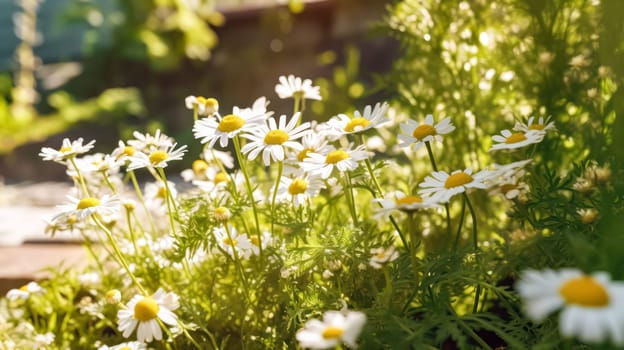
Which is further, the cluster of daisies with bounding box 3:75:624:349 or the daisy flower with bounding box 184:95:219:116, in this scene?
the daisy flower with bounding box 184:95:219:116

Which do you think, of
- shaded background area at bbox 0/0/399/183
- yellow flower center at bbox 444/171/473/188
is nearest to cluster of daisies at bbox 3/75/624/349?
yellow flower center at bbox 444/171/473/188

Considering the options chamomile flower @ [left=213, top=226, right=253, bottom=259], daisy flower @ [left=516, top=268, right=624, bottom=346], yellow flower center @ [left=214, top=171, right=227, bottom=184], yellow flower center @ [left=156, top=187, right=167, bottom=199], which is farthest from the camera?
yellow flower center @ [left=156, top=187, right=167, bottom=199]

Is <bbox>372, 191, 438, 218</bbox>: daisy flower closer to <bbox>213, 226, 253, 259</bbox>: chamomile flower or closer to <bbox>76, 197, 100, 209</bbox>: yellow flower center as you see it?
<bbox>213, 226, 253, 259</bbox>: chamomile flower

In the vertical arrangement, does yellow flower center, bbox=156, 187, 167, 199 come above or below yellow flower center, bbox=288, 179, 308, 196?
above

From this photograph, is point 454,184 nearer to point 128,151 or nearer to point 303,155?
point 303,155

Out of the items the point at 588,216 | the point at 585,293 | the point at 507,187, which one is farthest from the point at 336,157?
the point at 585,293

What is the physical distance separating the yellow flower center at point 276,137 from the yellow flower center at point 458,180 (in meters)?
0.25

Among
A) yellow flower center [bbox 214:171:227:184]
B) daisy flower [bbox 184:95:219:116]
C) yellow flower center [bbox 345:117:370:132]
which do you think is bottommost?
yellow flower center [bbox 214:171:227:184]

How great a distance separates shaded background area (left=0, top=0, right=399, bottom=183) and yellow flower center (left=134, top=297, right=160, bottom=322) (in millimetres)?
3688

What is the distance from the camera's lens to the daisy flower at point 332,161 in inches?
34.3

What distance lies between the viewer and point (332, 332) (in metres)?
0.58

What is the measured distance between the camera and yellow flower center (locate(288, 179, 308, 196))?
102cm

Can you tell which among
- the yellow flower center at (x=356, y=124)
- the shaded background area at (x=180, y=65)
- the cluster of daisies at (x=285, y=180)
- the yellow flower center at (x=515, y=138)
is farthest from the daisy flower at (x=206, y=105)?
the shaded background area at (x=180, y=65)

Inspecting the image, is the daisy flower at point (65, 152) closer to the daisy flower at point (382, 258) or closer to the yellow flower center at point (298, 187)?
the yellow flower center at point (298, 187)
